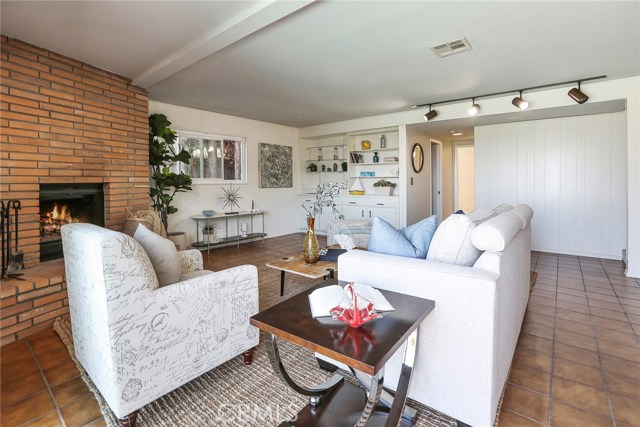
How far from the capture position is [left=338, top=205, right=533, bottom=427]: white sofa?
52.9 inches

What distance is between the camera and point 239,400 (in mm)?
1627

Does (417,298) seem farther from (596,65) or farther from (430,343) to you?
(596,65)

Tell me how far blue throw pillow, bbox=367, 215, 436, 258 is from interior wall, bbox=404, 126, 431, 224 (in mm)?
3876

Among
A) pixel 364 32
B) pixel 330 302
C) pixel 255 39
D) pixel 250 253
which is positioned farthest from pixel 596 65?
pixel 250 253

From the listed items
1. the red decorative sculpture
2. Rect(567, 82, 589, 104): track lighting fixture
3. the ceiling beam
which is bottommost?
the red decorative sculpture

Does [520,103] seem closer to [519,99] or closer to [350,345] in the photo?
[519,99]

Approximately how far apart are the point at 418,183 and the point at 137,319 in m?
5.51

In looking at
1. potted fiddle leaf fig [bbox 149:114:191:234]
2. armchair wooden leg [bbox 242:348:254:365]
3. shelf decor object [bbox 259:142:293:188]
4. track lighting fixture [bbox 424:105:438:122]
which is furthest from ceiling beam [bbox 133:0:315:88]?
track lighting fixture [bbox 424:105:438:122]

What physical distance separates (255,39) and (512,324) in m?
2.82

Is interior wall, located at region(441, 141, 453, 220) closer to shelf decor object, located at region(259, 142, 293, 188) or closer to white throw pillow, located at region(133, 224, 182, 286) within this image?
shelf decor object, located at region(259, 142, 293, 188)

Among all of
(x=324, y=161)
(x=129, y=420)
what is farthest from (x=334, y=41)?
(x=324, y=161)

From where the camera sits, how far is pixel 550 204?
493 cm

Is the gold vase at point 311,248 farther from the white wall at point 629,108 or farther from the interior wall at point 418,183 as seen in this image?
the white wall at point 629,108

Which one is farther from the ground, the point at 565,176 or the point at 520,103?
the point at 520,103
